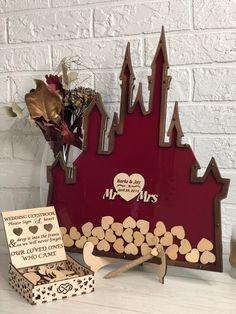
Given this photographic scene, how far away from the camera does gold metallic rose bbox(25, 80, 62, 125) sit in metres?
1.03

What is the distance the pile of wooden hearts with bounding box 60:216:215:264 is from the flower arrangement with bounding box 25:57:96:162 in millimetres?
201

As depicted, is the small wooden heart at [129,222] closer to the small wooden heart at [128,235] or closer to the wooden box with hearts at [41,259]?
the small wooden heart at [128,235]

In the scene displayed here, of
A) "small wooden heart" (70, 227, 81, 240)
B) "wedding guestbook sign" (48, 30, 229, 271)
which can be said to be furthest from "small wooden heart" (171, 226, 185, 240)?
"small wooden heart" (70, 227, 81, 240)

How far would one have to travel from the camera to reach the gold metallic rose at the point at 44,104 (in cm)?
103

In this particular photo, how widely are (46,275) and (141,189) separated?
259mm

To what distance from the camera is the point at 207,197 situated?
35.9 inches

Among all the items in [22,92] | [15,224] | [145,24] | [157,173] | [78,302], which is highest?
[145,24]

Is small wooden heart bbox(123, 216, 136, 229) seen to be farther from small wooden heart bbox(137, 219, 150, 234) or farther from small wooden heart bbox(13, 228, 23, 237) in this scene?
small wooden heart bbox(13, 228, 23, 237)

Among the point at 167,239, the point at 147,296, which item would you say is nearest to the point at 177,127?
the point at 167,239

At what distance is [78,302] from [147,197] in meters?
0.25

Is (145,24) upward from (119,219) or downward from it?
upward

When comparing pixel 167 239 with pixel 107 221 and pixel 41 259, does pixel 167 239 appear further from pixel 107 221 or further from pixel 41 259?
pixel 41 259

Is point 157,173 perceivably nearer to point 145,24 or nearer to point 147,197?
point 147,197

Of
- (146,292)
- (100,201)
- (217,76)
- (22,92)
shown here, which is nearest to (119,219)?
(100,201)
